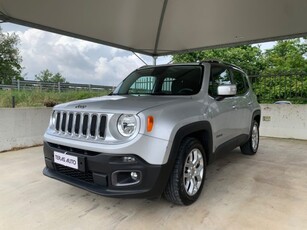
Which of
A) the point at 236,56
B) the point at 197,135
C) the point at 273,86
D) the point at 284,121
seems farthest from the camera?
the point at 236,56

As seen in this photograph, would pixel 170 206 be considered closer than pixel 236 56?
Yes

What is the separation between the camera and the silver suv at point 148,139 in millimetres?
2322

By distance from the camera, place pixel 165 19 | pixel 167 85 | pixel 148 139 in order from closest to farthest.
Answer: pixel 148 139, pixel 167 85, pixel 165 19

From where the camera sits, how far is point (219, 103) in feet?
11.3

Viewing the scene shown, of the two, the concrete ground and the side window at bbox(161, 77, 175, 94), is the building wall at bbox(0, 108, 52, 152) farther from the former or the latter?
the side window at bbox(161, 77, 175, 94)

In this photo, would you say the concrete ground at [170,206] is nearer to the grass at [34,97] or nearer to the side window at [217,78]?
the side window at [217,78]

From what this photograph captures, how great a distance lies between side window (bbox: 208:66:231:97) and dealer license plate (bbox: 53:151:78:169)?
6.02 feet

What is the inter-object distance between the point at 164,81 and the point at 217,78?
752 millimetres

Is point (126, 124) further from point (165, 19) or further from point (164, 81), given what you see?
point (165, 19)

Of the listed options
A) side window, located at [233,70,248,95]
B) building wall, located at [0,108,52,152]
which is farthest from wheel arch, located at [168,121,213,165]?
building wall, located at [0,108,52,152]

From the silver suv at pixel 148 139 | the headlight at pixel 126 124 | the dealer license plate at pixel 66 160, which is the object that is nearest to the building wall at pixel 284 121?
the silver suv at pixel 148 139

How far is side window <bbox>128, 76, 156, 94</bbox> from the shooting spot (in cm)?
370

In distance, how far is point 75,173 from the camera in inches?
103

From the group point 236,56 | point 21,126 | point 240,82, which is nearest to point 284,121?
point 240,82
